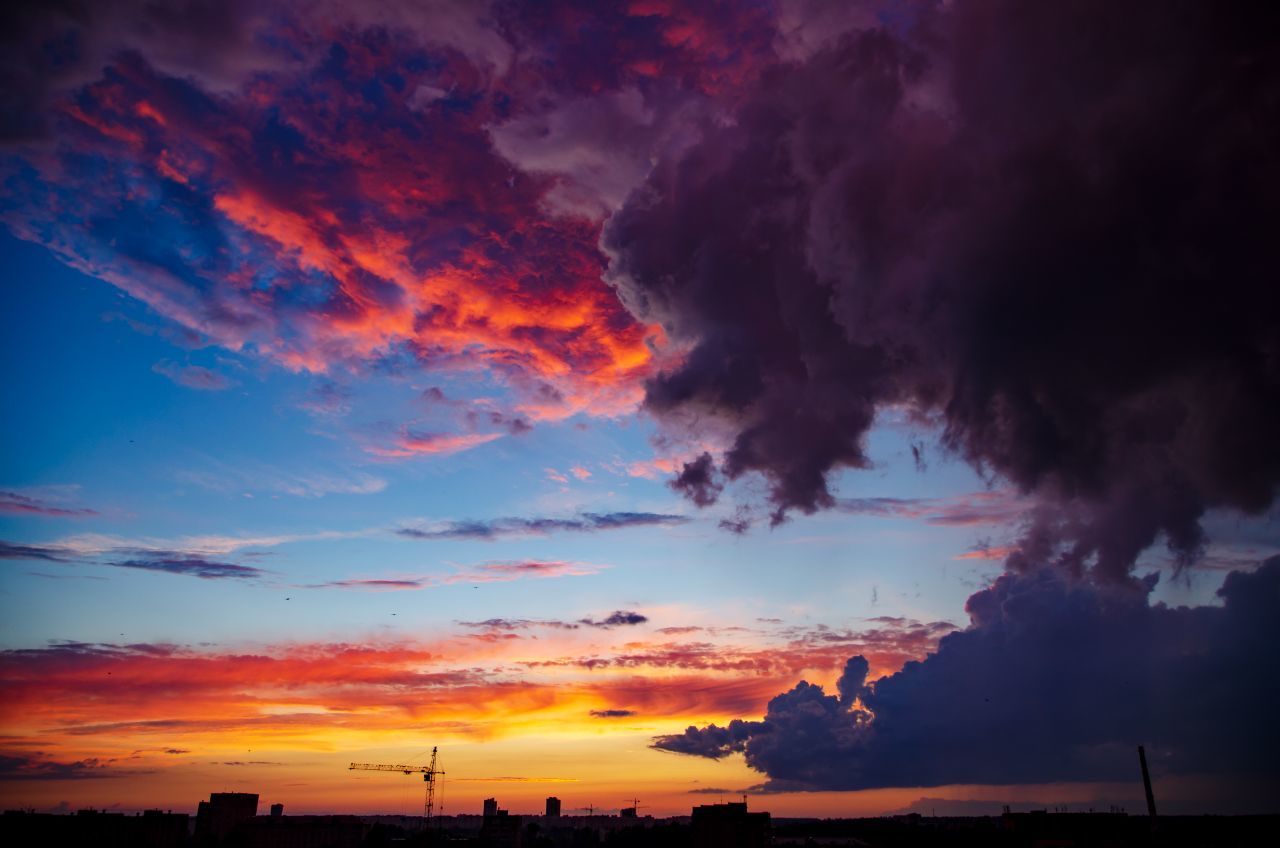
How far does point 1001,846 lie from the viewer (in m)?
192

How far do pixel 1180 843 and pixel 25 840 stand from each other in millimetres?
252139

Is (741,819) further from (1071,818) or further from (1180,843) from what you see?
(1180,843)

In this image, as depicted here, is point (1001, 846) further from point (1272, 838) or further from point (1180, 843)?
point (1272, 838)

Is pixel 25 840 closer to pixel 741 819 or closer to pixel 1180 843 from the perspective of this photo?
pixel 741 819

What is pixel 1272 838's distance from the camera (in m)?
173

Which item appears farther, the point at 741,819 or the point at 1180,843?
the point at 741,819

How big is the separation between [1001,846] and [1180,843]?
121 ft

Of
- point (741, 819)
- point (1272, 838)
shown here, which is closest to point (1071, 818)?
point (1272, 838)

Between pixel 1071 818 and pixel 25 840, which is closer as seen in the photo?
pixel 1071 818

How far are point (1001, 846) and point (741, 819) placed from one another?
6197 cm

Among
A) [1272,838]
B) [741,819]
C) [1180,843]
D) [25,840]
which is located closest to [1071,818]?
[1180,843]

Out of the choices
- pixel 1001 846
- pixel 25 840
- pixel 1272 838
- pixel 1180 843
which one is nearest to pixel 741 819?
pixel 1001 846

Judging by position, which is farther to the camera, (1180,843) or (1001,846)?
(1001,846)

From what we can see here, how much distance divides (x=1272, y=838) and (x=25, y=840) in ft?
897
